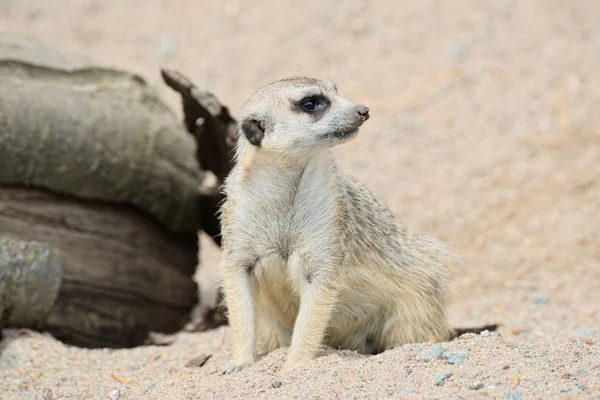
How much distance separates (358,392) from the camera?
2.67 metres

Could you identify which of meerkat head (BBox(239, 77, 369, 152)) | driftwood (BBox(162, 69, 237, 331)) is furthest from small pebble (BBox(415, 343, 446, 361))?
driftwood (BBox(162, 69, 237, 331))

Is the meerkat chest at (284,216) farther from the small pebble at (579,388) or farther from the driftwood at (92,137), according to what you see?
the driftwood at (92,137)

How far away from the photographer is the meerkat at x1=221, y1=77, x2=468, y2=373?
10.4ft

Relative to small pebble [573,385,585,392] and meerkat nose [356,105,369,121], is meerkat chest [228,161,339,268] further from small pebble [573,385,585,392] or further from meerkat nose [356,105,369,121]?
small pebble [573,385,585,392]

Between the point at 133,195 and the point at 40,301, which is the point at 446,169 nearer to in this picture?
the point at 133,195

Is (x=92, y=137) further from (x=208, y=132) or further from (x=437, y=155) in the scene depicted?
(x=437, y=155)

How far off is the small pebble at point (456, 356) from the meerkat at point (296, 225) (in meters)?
0.54

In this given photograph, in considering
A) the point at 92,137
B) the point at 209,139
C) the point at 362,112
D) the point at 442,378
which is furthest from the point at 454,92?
the point at 442,378

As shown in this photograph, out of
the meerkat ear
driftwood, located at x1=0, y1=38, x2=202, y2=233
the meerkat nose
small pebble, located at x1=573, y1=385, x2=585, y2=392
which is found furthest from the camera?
driftwood, located at x1=0, y1=38, x2=202, y2=233

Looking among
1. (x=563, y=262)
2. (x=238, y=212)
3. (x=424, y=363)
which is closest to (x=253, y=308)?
(x=238, y=212)

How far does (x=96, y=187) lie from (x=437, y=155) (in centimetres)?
301

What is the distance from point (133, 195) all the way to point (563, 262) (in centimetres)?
273

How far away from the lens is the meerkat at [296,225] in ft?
10.4

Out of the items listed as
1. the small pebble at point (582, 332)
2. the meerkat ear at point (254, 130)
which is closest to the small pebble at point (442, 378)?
the meerkat ear at point (254, 130)
